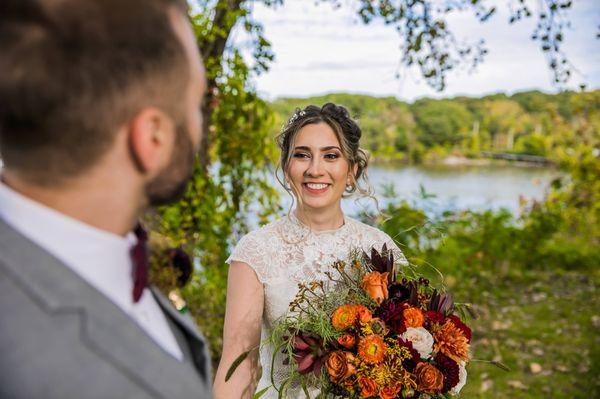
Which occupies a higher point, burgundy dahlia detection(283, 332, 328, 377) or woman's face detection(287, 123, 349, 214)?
woman's face detection(287, 123, 349, 214)

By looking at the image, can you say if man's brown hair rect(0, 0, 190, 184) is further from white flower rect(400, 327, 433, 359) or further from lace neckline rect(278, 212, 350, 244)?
lace neckline rect(278, 212, 350, 244)

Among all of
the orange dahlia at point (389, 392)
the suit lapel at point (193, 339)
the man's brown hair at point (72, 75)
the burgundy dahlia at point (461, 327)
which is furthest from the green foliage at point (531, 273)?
the man's brown hair at point (72, 75)

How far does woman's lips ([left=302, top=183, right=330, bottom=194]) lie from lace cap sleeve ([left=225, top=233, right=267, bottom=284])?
38 cm

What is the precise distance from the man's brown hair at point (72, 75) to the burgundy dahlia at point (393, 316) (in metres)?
1.33

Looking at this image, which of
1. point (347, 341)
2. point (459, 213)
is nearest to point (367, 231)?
point (347, 341)

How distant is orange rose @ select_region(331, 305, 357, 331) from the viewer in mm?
1970

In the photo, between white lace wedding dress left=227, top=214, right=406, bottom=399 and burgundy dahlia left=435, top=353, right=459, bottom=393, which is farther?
white lace wedding dress left=227, top=214, right=406, bottom=399

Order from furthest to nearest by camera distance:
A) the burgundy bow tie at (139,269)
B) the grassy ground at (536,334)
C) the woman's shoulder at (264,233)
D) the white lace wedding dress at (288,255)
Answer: the grassy ground at (536,334) < the woman's shoulder at (264,233) < the white lace wedding dress at (288,255) < the burgundy bow tie at (139,269)

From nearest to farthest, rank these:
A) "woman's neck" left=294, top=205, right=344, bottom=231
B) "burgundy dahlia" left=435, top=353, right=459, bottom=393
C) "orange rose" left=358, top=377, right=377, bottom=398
Answer: "orange rose" left=358, top=377, right=377, bottom=398
"burgundy dahlia" left=435, top=353, right=459, bottom=393
"woman's neck" left=294, top=205, right=344, bottom=231

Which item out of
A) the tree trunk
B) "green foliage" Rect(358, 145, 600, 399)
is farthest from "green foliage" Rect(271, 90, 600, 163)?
the tree trunk

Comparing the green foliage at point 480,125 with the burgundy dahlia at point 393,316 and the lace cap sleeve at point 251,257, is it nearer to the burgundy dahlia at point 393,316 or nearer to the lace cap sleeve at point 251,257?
the lace cap sleeve at point 251,257

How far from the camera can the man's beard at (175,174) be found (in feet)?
3.35

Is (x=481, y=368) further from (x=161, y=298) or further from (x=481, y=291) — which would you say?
(x=161, y=298)

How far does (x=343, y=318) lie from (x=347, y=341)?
9cm
